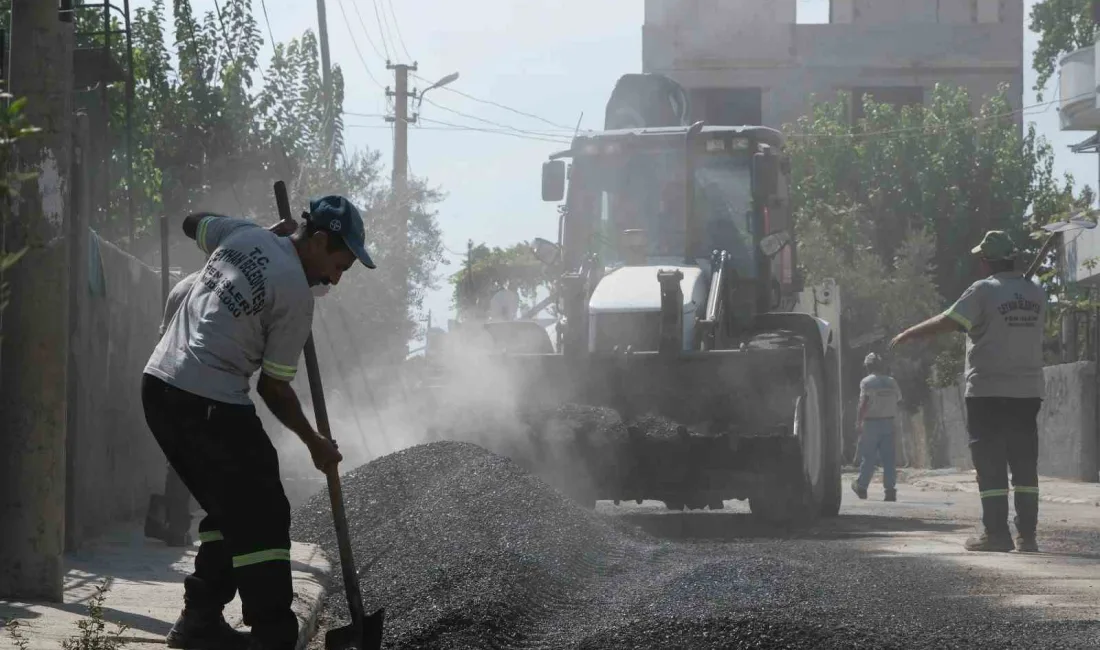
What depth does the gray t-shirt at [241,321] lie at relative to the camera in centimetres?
521

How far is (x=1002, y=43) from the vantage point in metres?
51.8

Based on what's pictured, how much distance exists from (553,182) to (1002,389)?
4.83 meters

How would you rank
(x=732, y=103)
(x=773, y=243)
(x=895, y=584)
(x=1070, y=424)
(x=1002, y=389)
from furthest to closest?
(x=732, y=103) → (x=1070, y=424) → (x=773, y=243) → (x=1002, y=389) → (x=895, y=584)

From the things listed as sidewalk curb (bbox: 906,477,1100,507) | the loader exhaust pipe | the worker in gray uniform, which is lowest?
sidewalk curb (bbox: 906,477,1100,507)

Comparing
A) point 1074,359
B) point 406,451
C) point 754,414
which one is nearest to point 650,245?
point 754,414

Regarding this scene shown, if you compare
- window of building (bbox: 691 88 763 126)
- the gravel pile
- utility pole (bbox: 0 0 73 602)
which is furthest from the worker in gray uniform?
window of building (bbox: 691 88 763 126)

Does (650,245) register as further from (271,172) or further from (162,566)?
(271,172)

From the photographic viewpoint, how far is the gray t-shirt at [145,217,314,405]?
17.1 ft

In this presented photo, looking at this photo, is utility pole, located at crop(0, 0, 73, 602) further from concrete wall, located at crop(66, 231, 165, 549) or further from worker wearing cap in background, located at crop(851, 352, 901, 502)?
worker wearing cap in background, located at crop(851, 352, 901, 502)

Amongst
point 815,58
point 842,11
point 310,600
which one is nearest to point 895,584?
point 310,600

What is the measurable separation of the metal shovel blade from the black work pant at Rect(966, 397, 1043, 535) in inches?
205

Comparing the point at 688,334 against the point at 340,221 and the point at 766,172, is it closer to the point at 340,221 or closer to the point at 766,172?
the point at 766,172

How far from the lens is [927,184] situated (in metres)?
41.2

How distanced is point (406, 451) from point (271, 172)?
11605 mm
